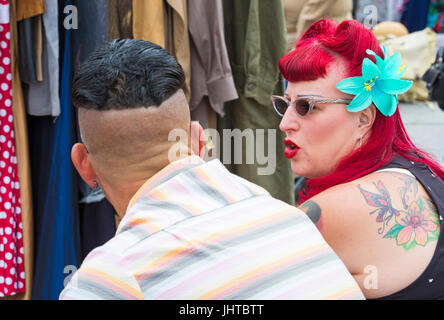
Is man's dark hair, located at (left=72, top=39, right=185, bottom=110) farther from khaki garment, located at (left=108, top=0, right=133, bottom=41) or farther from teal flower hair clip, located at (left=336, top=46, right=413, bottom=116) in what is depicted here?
khaki garment, located at (left=108, top=0, right=133, bottom=41)

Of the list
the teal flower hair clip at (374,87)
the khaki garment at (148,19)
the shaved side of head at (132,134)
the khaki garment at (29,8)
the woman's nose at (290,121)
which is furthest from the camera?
the khaki garment at (148,19)

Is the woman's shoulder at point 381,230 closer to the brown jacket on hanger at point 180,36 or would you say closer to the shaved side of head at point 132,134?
the shaved side of head at point 132,134

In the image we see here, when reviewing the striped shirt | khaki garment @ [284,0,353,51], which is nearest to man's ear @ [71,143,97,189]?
the striped shirt

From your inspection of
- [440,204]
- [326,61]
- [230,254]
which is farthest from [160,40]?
[230,254]

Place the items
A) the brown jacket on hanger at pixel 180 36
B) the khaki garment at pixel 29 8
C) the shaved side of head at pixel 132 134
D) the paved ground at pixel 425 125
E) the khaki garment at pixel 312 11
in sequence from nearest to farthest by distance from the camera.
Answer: the shaved side of head at pixel 132 134 < the khaki garment at pixel 29 8 < the brown jacket on hanger at pixel 180 36 < the khaki garment at pixel 312 11 < the paved ground at pixel 425 125

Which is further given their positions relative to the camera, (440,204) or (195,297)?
(440,204)

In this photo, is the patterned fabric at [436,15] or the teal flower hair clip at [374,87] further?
the patterned fabric at [436,15]

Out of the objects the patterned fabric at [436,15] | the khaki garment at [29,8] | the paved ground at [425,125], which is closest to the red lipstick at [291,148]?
the khaki garment at [29,8]

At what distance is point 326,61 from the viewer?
1892 mm

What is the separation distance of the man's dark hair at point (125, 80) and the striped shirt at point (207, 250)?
0.62 feet

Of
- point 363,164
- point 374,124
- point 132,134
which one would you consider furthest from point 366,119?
point 132,134

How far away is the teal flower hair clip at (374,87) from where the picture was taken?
6.06 ft

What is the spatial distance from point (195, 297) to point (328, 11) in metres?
3.13
